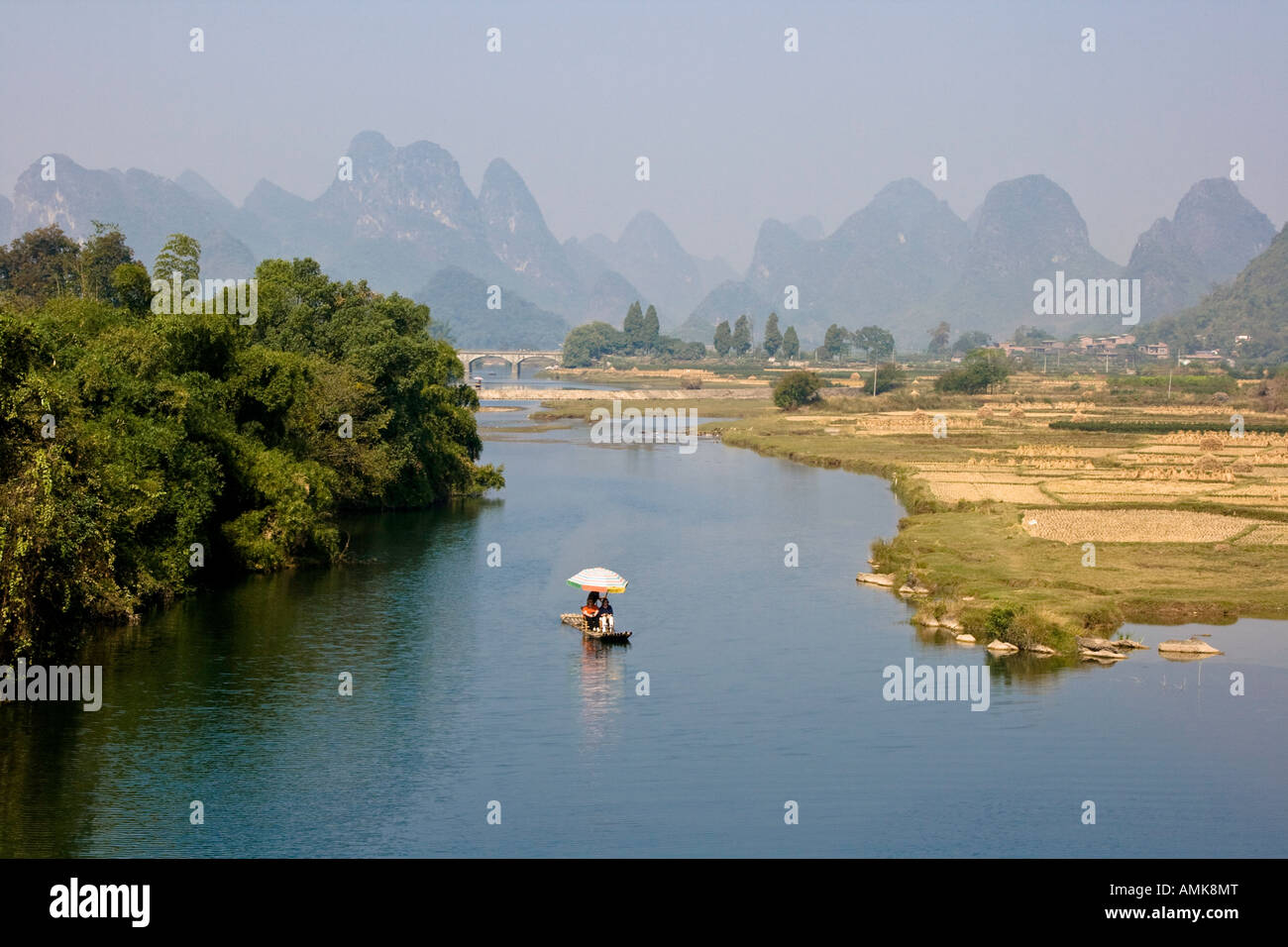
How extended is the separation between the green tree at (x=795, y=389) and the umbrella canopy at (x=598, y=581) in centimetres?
12452

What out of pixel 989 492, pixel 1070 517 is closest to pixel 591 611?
pixel 1070 517

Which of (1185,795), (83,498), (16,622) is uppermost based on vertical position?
(83,498)

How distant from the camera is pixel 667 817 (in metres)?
29.8

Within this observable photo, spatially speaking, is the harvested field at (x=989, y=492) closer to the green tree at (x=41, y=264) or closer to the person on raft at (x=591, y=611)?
the person on raft at (x=591, y=611)

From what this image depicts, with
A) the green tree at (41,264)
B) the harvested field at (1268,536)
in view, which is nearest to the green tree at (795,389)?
the green tree at (41,264)

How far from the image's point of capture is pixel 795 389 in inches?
6658

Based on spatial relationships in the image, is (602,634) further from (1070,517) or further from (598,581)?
(1070,517)

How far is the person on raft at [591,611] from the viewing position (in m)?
45.2

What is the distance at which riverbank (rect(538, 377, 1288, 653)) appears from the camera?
48969 mm

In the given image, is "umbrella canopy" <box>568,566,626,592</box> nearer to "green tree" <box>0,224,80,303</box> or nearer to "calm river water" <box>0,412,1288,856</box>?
"calm river water" <box>0,412,1288,856</box>

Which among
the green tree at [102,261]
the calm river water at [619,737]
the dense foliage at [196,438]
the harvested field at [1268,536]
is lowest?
the calm river water at [619,737]
